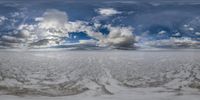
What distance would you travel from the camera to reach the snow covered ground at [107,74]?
70.4 inches

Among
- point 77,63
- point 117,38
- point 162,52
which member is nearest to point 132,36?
point 117,38

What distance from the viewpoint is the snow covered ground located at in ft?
5.87

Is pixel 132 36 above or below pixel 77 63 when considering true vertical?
above

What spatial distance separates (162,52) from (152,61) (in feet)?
0.26

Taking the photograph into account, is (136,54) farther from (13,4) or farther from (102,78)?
(13,4)

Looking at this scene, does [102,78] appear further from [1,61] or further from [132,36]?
[1,61]

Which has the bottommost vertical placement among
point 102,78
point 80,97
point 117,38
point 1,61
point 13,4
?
point 80,97

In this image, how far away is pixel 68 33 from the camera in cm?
180

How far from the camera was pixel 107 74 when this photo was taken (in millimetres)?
1809

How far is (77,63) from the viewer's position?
181cm

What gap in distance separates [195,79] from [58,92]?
83 centimetres

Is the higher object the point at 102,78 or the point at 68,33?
the point at 68,33

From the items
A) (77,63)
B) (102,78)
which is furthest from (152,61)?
(77,63)

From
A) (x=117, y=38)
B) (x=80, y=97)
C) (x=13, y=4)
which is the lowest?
(x=80, y=97)
